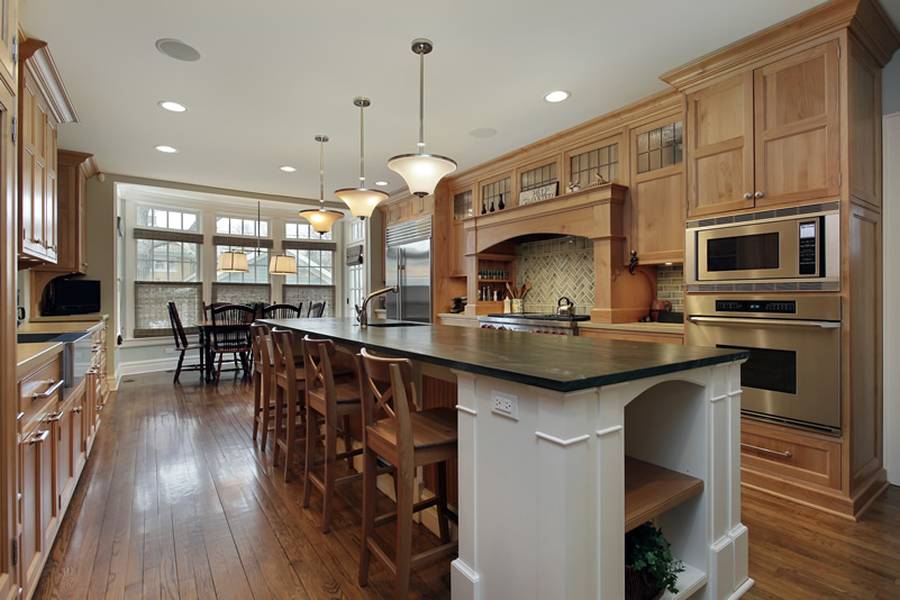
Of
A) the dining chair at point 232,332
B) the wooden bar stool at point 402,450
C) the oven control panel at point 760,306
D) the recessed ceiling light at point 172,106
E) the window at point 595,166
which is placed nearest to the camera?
the wooden bar stool at point 402,450

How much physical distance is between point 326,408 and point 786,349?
8.37ft

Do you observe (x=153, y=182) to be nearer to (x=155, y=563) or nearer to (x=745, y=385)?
(x=155, y=563)

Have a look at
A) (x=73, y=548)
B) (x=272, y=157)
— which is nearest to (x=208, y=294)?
(x=272, y=157)

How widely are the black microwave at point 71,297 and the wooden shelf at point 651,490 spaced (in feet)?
18.1

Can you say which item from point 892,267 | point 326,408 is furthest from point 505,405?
point 892,267

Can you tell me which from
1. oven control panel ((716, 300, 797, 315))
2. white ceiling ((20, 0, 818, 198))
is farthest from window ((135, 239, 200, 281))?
oven control panel ((716, 300, 797, 315))

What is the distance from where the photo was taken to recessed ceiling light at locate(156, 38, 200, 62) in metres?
2.74

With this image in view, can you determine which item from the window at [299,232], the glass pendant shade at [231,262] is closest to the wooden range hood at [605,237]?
the glass pendant shade at [231,262]

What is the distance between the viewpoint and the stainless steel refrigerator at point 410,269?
5.97 m

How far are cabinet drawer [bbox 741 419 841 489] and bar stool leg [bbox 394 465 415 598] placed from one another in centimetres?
225

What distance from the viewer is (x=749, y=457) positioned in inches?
107

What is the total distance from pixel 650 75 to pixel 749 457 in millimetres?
2603

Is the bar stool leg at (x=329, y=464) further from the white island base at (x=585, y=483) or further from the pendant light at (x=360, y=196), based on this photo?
the pendant light at (x=360, y=196)

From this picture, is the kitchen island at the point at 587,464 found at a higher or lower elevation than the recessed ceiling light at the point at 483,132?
lower
